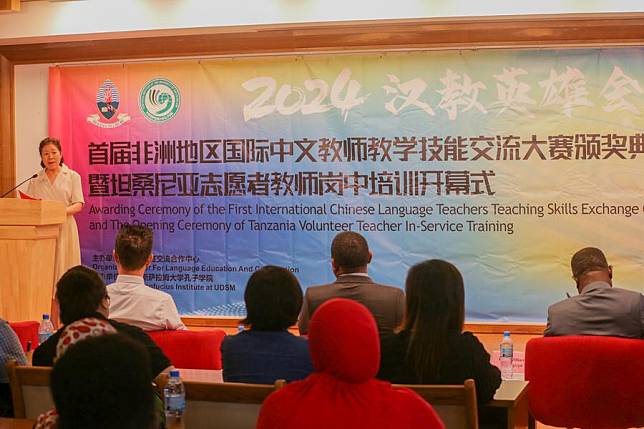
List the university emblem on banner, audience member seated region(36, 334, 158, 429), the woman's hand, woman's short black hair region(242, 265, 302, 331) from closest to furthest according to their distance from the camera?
1. audience member seated region(36, 334, 158, 429)
2. woman's short black hair region(242, 265, 302, 331)
3. the woman's hand
4. the university emblem on banner

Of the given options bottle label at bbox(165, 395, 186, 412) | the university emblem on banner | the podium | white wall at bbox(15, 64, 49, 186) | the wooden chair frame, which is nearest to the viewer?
the wooden chair frame

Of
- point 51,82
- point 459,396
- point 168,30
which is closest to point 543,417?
point 459,396

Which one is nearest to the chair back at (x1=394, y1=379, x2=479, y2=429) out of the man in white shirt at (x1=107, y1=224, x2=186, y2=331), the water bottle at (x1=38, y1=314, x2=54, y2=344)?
the man in white shirt at (x1=107, y1=224, x2=186, y2=331)

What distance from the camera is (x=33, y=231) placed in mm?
6047

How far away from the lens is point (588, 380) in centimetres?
353

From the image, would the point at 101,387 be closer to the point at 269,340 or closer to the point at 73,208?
the point at 269,340

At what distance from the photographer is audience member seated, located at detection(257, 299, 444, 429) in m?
1.78

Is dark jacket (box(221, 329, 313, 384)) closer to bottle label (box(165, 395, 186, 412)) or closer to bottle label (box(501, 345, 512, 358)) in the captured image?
bottle label (box(165, 395, 186, 412))

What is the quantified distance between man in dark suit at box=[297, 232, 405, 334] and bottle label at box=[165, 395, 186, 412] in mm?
1222

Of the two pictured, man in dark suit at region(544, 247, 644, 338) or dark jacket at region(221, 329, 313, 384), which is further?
man in dark suit at region(544, 247, 644, 338)

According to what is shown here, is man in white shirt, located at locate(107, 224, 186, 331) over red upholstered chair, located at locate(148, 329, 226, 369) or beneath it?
over

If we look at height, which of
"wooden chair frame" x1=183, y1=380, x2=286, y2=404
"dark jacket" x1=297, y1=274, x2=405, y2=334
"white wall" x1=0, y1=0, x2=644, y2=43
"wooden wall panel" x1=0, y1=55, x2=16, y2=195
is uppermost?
"white wall" x1=0, y1=0, x2=644, y2=43

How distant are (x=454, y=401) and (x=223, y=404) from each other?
0.66 metres

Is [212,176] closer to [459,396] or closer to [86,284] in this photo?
[86,284]
